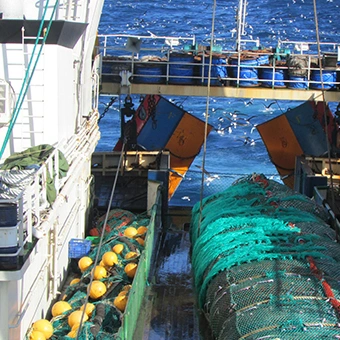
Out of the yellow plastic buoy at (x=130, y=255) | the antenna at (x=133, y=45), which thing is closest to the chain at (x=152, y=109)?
the antenna at (x=133, y=45)

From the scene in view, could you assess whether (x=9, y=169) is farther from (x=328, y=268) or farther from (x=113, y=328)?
(x=328, y=268)

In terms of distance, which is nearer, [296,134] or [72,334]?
[72,334]

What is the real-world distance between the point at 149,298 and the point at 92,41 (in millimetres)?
6297

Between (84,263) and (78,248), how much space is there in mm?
797

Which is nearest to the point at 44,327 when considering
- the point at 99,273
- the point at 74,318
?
the point at 74,318

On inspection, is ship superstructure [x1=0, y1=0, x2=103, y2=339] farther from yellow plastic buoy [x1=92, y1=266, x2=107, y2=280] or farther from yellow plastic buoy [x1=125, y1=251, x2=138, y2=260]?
yellow plastic buoy [x1=125, y1=251, x2=138, y2=260]

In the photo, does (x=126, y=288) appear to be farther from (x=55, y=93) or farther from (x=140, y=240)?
(x=55, y=93)

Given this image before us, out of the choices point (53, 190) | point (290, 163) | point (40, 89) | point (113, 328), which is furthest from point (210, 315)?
point (290, 163)

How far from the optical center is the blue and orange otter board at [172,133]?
77.2ft

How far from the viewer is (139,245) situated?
44.0 feet

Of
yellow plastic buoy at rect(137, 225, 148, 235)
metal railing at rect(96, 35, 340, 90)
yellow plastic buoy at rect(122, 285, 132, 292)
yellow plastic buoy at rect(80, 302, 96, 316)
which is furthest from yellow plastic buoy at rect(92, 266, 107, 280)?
metal railing at rect(96, 35, 340, 90)

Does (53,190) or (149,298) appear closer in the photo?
(53,190)

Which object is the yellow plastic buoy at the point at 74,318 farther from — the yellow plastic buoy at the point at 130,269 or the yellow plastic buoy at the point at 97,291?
the yellow plastic buoy at the point at 130,269

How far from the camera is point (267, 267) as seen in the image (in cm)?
1020
